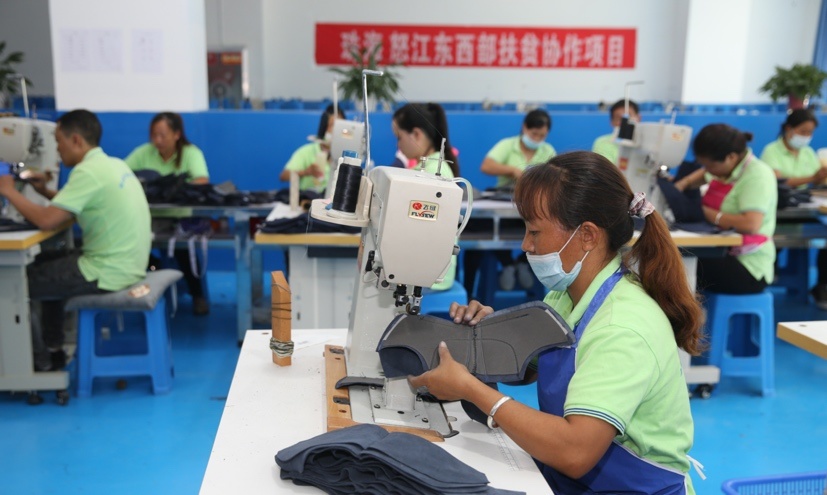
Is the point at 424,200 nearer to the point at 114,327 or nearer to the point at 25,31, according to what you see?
the point at 114,327

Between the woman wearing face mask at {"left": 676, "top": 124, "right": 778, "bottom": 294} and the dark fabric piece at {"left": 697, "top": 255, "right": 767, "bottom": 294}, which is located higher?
the woman wearing face mask at {"left": 676, "top": 124, "right": 778, "bottom": 294}

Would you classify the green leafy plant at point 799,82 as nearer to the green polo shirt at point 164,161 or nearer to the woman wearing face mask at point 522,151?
the woman wearing face mask at point 522,151

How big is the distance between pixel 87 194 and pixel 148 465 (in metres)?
1.23

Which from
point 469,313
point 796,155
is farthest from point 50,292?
point 796,155

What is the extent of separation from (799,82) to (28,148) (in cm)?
771

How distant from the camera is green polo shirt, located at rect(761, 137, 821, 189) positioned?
217 inches

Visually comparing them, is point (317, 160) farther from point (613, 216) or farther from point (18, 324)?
point (613, 216)

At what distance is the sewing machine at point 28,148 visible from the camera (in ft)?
11.7

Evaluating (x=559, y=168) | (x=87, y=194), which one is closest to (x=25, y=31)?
(x=87, y=194)

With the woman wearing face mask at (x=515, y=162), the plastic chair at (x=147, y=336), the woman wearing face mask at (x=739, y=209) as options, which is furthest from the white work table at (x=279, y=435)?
the woman wearing face mask at (x=515, y=162)

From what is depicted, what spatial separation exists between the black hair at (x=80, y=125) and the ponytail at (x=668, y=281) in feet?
8.93

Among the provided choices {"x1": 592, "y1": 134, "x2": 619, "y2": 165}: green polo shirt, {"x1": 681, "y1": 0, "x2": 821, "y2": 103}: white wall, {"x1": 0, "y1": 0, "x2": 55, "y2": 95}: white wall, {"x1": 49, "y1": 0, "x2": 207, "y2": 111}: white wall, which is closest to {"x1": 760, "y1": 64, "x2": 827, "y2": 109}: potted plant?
{"x1": 681, "y1": 0, "x2": 821, "y2": 103}: white wall

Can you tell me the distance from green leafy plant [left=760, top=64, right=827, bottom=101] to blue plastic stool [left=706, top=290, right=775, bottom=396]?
5.59 m

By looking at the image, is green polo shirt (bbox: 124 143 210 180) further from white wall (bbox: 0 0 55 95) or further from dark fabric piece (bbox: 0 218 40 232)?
white wall (bbox: 0 0 55 95)
